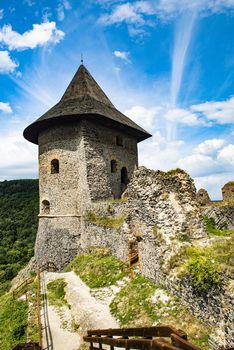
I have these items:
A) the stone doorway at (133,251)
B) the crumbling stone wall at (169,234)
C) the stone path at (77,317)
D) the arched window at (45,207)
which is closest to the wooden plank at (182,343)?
the crumbling stone wall at (169,234)

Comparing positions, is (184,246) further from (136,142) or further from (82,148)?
(136,142)

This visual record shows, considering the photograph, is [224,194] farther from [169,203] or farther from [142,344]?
[142,344]

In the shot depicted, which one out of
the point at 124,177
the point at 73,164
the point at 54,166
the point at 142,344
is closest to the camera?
the point at 142,344

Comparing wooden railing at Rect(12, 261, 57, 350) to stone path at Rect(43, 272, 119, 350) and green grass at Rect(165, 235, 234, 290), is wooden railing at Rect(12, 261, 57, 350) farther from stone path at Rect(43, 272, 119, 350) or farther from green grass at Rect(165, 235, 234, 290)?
green grass at Rect(165, 235, 234, 290)

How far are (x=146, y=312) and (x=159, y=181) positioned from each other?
12.2 ft

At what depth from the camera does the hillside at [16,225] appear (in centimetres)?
2569

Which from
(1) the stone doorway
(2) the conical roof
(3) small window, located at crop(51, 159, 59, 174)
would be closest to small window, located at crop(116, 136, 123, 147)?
(2) the conical roof

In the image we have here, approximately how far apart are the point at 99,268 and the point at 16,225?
887 inches

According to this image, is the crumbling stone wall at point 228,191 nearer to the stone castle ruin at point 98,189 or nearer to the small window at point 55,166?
the stone castle ruin at point 98,189

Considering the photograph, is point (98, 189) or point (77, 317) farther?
point (98, 189)

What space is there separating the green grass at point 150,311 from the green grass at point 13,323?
2670mm

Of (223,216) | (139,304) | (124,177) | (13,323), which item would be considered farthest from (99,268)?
(124,177)

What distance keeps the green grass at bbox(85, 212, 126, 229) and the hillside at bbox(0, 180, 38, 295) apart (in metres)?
10.6

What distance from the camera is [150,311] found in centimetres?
706
